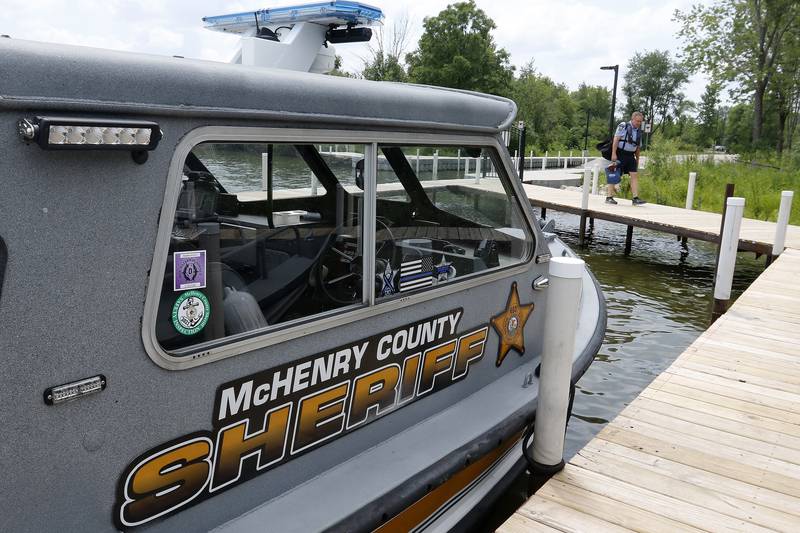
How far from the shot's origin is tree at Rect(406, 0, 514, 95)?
40.7m

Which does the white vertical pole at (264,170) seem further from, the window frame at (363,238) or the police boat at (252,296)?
the window frame at (363,238)

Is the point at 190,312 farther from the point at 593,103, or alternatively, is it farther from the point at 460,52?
the point at 593,103

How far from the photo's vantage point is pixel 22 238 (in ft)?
5.01

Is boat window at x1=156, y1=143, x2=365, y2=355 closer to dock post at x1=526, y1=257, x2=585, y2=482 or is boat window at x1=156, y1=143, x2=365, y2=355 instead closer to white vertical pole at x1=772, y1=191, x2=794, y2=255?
dock post at x1=526, y1=257, x2=585, y2=482

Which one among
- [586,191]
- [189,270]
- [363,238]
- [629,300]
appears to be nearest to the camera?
[189,270]

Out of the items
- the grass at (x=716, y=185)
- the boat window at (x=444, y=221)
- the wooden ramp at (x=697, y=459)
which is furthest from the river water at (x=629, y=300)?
the grass at (x=716, y=185)

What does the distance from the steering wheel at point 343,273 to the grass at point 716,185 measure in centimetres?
1399

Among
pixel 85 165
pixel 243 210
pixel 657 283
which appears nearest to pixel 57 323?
pixel 85 165

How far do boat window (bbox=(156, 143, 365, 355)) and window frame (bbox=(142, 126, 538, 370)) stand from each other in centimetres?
4

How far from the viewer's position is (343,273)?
2.54 m

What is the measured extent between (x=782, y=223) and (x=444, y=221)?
8204 millimetres

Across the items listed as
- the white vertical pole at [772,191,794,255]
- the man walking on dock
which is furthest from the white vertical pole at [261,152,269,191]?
Result: the man walking on dock

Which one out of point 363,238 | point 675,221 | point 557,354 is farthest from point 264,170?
point 675,221

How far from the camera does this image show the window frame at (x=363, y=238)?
5.94 feet
